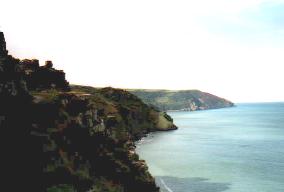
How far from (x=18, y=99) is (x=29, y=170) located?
9106 millimetres

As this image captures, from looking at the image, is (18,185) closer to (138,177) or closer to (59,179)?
(59,179)

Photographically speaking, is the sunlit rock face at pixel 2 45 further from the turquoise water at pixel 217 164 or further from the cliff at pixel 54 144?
the turquoise water at pixel 217 164

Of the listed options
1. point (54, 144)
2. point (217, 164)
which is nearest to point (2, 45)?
point (54, 144)

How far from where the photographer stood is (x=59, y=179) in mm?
51062

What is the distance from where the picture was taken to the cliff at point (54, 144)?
46050 millimetres

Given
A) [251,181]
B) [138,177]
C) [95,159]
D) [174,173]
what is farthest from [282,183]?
[95,159]

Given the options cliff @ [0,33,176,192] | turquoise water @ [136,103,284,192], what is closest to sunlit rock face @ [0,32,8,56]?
cliff @ [0,33,176,192]

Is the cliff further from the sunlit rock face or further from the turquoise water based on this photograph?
the turquoise water

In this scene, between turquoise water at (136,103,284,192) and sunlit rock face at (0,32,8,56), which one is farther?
turquoise water at (136,103,284,192)

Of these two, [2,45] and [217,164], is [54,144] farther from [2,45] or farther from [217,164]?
[217,164]

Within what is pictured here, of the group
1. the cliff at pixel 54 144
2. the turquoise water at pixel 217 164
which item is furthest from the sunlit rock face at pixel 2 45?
the turquoise water at pixel 217 164

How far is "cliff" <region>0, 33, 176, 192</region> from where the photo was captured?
4605cm

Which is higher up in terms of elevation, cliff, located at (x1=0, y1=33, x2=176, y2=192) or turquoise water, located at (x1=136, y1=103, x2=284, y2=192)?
cliff, located at (x1=0, y1=33, x2=176, y2=192)

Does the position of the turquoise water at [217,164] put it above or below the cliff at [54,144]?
below
